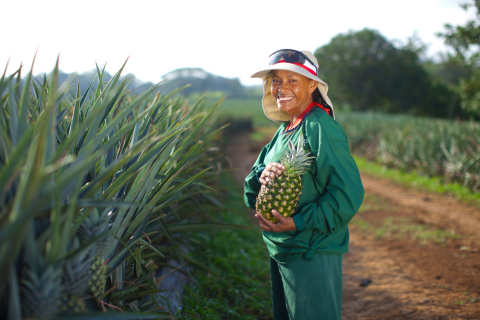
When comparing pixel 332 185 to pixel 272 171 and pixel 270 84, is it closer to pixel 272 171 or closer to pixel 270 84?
pixel 272 171

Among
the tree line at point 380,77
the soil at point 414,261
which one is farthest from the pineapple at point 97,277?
the tree line at point 380,77

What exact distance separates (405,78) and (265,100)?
3906 centimetres

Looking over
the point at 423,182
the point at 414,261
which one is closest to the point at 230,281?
the point at 414,261

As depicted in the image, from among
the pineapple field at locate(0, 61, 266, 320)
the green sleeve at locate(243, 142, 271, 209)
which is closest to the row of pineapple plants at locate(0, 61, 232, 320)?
the pineapple field at locate(0, 61, 266, 320)

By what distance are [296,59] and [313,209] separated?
0.94 metres

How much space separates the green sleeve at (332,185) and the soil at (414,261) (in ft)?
4.28

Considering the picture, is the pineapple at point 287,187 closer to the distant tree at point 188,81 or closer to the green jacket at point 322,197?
the green jacket at point 322,197

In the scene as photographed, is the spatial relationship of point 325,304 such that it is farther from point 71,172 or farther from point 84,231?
point 71,172

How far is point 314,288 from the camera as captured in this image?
164 cm

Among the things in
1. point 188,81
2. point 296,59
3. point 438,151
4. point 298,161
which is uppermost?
point 188,81

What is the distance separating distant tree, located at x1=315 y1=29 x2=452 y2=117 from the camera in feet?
112

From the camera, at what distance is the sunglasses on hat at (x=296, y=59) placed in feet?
5.95

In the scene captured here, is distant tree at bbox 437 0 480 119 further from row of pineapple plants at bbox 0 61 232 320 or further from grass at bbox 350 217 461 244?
row of pineapple plants at bbox 0 61 232 320

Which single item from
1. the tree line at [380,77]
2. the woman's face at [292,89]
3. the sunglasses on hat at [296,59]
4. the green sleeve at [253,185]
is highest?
the tree line at [380,77]
